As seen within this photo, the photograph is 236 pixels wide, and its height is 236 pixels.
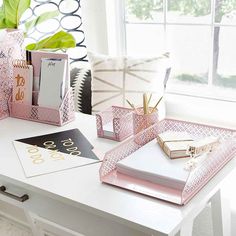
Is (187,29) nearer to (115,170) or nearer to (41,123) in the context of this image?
(41,123)

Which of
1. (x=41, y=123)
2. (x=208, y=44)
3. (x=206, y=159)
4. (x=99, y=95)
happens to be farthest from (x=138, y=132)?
(x=208, y=44)

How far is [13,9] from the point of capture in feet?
5.97

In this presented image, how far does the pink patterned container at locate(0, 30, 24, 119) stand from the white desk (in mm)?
291

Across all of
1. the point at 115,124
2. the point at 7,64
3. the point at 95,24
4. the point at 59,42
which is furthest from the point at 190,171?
the point at 95,24

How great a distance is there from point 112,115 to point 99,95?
0.41 m

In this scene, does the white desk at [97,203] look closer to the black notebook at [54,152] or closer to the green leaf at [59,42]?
the black notebook at [54,152]

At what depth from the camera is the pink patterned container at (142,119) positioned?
1.24 meters

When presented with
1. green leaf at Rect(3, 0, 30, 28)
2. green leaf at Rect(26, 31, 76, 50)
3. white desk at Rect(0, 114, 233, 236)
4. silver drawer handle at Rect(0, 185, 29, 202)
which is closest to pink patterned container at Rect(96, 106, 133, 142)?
white desk at Rect(0, 114, 233, 236)

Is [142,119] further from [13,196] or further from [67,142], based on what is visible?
Answer: [13,196]

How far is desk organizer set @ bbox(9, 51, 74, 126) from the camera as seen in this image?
1.46 meters

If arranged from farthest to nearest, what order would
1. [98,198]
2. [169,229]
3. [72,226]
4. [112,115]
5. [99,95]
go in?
[99,95] < [112,115] < [72,226] < [98,198] < [169,229]

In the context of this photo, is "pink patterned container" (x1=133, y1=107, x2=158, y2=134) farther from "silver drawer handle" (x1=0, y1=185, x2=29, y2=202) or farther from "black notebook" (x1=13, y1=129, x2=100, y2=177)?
"silver drawer handle" (x1=0, y1=185, x2=29, y2=202)

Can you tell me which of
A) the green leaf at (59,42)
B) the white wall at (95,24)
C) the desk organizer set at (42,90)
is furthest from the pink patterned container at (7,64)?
the white wall at (95,24)

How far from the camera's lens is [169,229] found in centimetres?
84
